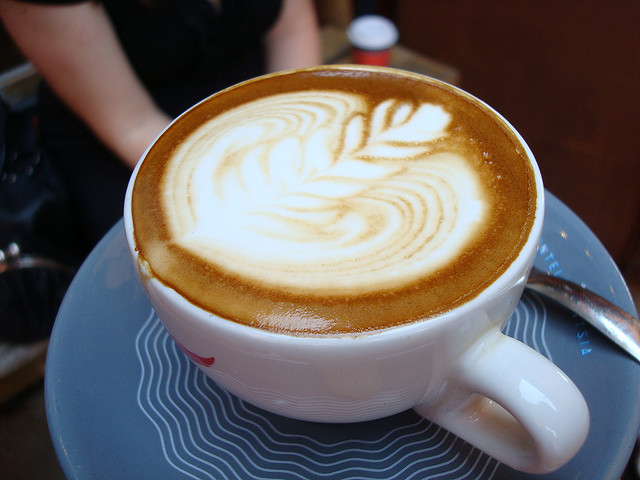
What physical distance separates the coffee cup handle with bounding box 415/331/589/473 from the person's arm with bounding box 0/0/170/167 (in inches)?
36.1

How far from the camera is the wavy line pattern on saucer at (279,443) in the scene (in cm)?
54

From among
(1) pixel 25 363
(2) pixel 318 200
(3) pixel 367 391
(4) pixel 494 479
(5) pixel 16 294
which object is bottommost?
(1) pixel 25 363

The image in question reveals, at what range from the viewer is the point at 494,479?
52cm

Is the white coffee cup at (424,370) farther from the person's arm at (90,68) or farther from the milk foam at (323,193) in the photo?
the person's arm at (90,68)

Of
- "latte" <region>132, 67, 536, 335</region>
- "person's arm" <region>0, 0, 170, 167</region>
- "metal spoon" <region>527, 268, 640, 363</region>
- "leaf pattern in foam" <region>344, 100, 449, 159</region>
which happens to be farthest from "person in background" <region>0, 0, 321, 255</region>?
"metal spoon" <region>527, 268, 640, 363</region>

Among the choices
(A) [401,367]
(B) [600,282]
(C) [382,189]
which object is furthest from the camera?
(B) [600,282]

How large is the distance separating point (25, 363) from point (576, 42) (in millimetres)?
1659

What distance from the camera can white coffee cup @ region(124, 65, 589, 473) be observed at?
410 mm

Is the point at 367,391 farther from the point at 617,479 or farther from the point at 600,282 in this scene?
the point at 600,282

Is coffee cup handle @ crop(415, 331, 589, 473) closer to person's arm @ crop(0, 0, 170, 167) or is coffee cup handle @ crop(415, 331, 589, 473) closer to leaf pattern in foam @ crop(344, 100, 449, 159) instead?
leaf pattern in foam @ crop(344, 100, 449, 159)

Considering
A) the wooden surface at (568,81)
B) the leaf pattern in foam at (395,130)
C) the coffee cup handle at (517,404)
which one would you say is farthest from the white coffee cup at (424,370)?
the wooden surface at (568,81)

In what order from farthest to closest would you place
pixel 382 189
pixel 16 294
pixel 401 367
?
1. pixel 16 294
2. pixel 382 189
3. pixel 401 367

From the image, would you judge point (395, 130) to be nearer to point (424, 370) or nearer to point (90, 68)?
point (424, 370)

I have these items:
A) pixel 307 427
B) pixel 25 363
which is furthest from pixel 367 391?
pixel 25 363
